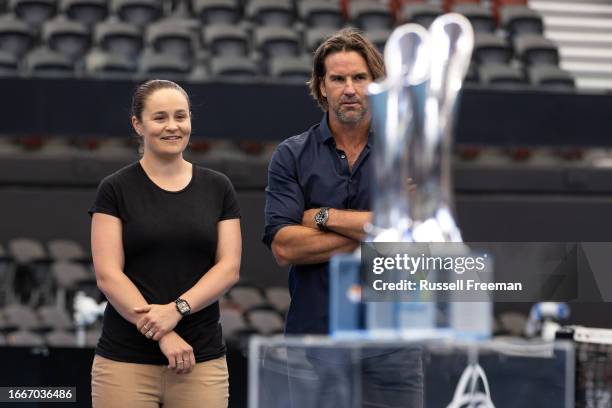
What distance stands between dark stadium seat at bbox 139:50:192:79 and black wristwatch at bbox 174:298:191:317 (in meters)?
6.70

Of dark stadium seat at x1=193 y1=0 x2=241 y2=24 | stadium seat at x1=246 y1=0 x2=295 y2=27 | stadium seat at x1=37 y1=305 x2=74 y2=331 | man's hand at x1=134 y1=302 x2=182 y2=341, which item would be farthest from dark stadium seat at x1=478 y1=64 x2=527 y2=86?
man's hand at x1=134 y1=302 x2=182 y2=341

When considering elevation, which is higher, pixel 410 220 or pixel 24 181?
pixel 24 181

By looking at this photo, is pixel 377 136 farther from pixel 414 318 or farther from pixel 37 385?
pixel 37 385

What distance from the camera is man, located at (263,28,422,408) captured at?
8.96ft

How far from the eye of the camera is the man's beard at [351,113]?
110 inches

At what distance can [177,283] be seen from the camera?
273 centimetres

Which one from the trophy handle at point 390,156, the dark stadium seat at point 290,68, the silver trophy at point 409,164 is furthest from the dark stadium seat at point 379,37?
the trophy handle at point 390,156

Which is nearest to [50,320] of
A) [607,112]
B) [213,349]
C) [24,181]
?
[24,181]

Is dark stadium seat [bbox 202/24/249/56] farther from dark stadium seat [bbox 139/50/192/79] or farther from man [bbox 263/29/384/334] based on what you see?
man [bbox 263/29/384/334]

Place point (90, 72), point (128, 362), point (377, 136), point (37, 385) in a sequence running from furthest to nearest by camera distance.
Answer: point (90, 72) → point (37, 385) → point (377, 136) → point (128, 362)

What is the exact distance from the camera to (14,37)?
9750mm

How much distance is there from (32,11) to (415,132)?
7.31 m

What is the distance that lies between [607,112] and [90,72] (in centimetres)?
414

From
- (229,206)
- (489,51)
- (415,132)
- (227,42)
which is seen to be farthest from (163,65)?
(229,206)
